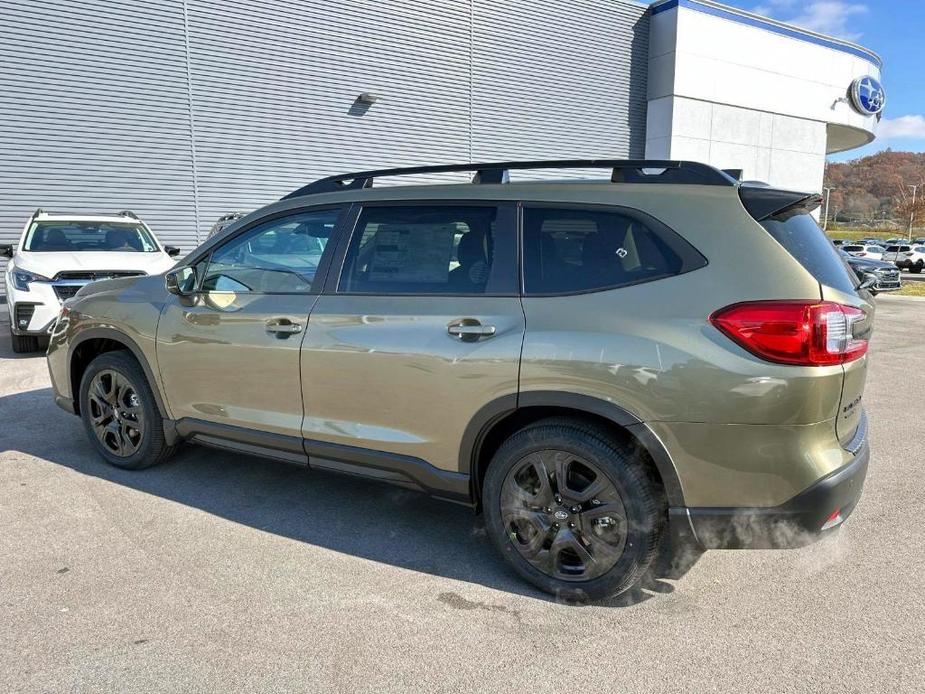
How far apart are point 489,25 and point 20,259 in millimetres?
13640

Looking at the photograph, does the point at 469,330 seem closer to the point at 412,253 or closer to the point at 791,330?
the point at 412,253

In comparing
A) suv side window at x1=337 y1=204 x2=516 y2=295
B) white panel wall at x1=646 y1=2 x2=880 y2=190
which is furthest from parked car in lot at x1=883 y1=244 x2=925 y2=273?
suv side window at x1=337 y1=204 x2=516 y2=295

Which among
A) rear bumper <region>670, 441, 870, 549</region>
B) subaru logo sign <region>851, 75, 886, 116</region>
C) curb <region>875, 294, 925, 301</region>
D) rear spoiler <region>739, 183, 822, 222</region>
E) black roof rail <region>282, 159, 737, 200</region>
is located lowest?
curb <region>875, 294, 925, 301</region>

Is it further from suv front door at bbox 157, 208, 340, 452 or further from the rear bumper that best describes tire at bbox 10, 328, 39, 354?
the rear bumper

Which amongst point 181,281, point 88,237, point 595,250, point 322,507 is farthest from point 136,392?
point 88,237

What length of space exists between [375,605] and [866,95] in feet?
88.8

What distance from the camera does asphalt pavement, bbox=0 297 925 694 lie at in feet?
7.72

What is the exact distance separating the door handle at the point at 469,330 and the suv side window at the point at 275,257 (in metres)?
0.93

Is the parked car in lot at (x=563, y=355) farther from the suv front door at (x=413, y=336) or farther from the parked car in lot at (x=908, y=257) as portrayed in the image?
the parked car in lot at (x=908, y=257)

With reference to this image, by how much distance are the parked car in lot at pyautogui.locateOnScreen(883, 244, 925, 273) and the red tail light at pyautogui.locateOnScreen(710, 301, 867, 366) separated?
35.7 meters

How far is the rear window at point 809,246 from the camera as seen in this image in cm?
252

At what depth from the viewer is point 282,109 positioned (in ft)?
49.5

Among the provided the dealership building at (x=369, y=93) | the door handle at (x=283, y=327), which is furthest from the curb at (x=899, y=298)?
the door handle at (x=283, y=327)

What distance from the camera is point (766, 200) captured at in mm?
2586
